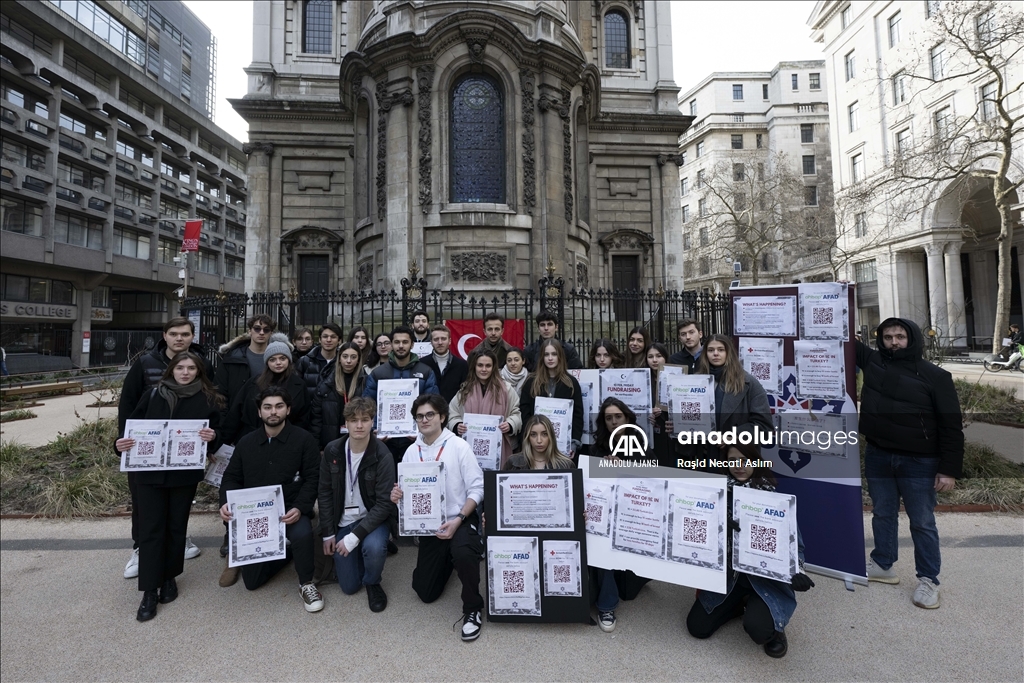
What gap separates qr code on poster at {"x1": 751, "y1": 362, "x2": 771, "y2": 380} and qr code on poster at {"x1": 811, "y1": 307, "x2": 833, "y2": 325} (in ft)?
2.12

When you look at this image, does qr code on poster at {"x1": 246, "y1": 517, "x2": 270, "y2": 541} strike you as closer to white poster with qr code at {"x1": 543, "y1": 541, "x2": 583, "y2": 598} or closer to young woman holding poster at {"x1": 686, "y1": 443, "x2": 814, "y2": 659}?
white poster with qr code at {"x1": 543, "y1": 541, "x2": 583, "y2": 598}

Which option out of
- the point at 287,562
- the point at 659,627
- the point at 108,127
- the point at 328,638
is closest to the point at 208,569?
the point at 287,562

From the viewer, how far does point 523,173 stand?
17094mm

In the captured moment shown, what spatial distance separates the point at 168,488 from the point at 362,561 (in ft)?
6.40

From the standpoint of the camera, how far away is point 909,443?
14.3 ft

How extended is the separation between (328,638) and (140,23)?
72.6 metres

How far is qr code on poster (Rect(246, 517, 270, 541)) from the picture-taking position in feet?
14.1

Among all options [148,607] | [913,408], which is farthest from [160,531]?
[913,408]

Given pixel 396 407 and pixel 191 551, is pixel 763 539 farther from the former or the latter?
pixel 191 551

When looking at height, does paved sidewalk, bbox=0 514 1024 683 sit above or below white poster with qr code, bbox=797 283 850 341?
below

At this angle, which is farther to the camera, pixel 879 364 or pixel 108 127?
pixel 108 127

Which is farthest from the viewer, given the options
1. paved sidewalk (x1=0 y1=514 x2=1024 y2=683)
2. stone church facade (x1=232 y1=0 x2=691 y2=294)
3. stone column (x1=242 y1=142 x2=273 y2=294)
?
stone column (x1=242 y1=142 x2=273 y2=294)

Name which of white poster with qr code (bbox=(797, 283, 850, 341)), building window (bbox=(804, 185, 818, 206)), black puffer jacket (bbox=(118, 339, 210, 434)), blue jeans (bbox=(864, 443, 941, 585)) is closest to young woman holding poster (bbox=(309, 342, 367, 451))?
black puffer jacket (bbox=(118, 339, 210, 434))

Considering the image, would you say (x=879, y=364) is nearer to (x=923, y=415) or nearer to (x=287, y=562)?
(x=923, y=415)
